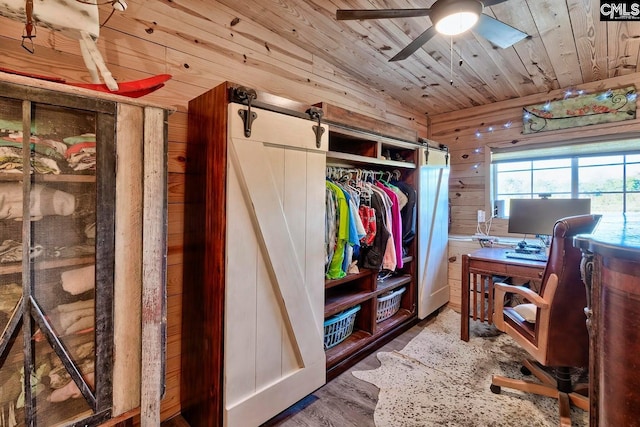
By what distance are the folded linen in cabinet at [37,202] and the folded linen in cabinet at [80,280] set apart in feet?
0.66

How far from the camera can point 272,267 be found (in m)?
1.60

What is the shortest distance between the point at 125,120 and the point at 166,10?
42.9 inches

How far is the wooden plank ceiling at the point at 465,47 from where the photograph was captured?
74.1 inches

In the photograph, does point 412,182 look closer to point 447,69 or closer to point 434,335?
point 447,69

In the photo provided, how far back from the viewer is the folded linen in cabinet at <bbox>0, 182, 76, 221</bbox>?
→ 0.87 m

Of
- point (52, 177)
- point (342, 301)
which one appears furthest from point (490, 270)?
point (52, 177)

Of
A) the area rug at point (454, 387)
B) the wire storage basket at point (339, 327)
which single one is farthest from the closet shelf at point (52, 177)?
the area rug at point (454, 387)

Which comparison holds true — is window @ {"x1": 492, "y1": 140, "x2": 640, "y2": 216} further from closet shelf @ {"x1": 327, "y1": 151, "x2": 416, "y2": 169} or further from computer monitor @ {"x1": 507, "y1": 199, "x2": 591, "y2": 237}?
closet shelf @ {"x1": 327, "y1": 151, "x2": 416, "y2": 169}

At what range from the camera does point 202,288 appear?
1564 mm

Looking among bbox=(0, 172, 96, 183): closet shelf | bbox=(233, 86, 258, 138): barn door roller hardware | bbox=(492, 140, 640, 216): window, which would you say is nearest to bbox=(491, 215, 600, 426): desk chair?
bbox=(233, 86, 258, 138): barn door roller hardware

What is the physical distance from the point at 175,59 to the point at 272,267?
1.37 meters

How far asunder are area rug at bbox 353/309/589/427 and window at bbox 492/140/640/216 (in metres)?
1.84

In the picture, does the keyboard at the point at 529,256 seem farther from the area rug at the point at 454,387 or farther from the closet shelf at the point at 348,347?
the closet shelf at the point at 348,347

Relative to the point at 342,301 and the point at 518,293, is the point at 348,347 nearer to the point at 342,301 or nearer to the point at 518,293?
the point at 342,301
